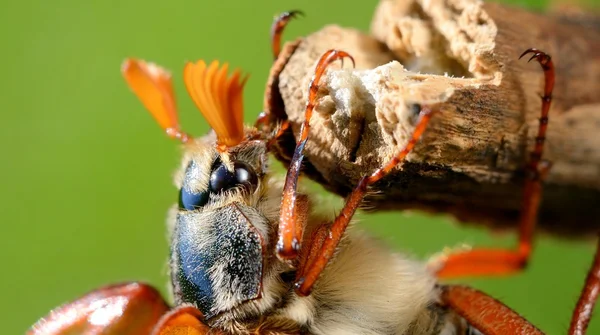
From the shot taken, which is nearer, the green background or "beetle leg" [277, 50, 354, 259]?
"beetle leg" [277, 50, 354, 259]

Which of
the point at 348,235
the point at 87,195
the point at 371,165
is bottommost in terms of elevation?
the point at 87,195

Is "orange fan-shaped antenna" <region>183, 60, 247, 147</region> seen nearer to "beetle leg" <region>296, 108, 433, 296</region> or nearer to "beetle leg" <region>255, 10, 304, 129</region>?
"beetle leg" <region>255, 10, 304, 129</region>

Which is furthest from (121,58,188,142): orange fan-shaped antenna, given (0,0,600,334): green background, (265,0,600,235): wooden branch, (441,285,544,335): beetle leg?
(0,0,600,334): green background

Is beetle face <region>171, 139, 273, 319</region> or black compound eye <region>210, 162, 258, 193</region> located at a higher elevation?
black compound eye <region>210, 162, 258, 193</region>

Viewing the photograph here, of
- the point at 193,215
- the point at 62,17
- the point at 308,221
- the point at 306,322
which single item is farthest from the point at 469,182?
the point at 62,17

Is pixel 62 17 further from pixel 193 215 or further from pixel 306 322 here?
pixel 306 322
